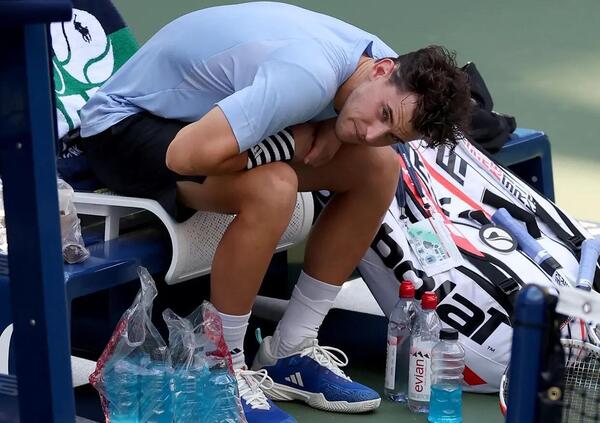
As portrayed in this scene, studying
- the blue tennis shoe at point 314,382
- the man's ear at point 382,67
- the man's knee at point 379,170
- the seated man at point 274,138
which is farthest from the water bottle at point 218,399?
the man's ear at point 382,67

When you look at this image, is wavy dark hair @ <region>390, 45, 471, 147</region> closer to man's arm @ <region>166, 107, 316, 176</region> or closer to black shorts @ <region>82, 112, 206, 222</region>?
man's arm @ <region>166, 107, 316, 176</region>

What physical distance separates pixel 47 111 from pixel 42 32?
0.10 m

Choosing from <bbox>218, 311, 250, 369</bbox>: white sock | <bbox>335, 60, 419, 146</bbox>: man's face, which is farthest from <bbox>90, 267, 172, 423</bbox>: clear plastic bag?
<bbox>335, 60, 419, 146</bbox>: man's face

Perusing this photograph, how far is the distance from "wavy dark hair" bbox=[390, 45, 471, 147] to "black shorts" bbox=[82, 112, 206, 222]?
0.47 meters

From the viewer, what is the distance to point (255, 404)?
2.38 m

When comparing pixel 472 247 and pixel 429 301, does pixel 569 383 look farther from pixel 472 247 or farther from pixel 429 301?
pixel 472 247

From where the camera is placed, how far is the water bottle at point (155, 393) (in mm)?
2223

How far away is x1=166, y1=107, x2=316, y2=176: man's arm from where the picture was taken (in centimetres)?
226

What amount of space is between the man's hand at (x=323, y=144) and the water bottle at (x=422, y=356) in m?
0.42

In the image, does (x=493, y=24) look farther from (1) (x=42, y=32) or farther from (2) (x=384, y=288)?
(1) (x=42, y=32)

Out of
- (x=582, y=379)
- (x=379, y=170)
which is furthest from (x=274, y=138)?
(x=582, y=379)

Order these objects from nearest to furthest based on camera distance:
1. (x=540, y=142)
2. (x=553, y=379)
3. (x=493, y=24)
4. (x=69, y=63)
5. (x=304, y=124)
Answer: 1. (x=553, y=379)
2. (x=304, y=124)
3. (x=69, y=63)
4. (x=540, y=142)
5. (x=493, y=24)

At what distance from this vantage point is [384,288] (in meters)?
2.75

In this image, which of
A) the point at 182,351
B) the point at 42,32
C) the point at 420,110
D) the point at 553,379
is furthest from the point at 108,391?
the point at 553,379
